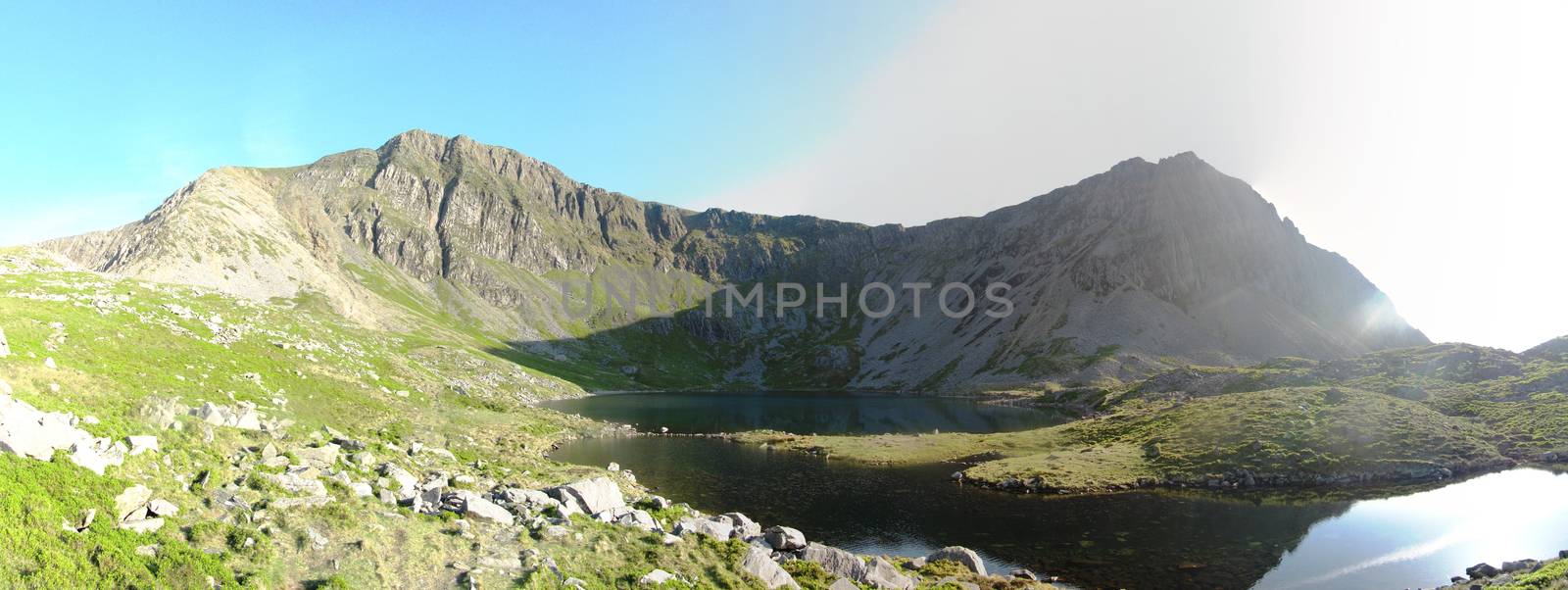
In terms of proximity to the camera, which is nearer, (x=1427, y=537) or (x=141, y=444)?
(x=141, y=444)

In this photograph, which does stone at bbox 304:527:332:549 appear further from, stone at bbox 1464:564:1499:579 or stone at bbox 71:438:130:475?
stone at bbox 1464:564:1499:579

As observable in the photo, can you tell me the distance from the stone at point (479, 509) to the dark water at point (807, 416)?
297 feet

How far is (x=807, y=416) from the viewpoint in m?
159

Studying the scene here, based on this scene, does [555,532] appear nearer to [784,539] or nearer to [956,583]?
[784,539]

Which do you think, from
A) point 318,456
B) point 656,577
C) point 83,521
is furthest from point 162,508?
point 656,577

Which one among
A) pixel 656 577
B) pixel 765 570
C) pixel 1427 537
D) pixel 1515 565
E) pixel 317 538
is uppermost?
pixel 317 538

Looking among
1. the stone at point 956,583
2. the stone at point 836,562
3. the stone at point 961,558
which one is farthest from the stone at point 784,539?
the stone at point 961,558

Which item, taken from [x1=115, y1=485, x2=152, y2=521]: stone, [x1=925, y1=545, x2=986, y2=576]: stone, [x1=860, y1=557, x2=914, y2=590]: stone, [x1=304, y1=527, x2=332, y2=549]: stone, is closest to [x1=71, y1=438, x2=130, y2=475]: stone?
[x1=115, y1=485, x2=152, y2=521]: stone

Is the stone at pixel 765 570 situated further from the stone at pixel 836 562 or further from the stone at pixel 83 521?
the stone at pixel 83 521

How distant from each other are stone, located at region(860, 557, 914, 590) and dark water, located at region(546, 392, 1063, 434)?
284 ft

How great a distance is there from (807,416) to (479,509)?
132825 mm

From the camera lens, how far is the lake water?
4594 cm

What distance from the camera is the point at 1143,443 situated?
85.9 metres

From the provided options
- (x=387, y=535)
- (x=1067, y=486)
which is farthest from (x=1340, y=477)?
(x=387, y=535)
